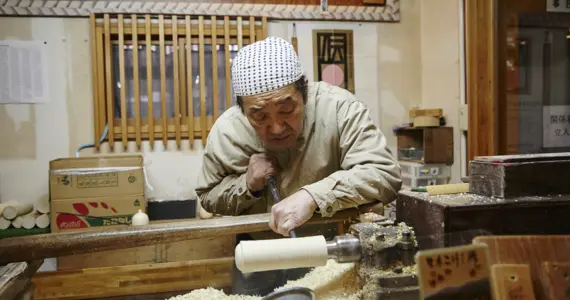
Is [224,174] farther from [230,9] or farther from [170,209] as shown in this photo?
[230,9]

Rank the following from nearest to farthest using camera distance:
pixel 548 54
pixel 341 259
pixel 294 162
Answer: pixel 341 259
pixel 294 162
pixel 548 54

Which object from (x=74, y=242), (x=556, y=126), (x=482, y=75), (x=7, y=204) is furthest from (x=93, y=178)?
(x=556, y=126)

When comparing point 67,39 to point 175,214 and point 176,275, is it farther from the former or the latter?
point 176,275

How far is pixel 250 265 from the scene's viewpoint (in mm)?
815

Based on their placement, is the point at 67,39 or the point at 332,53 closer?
the point at 67,39

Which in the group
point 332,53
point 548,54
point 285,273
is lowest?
point 285,273

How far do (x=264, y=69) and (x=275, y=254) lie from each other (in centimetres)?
76

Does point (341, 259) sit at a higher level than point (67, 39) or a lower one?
lower

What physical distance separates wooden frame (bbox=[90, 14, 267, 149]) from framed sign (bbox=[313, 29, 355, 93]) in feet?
1.82

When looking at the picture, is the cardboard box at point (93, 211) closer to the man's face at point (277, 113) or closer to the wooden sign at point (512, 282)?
the man's face at point (277, 113)

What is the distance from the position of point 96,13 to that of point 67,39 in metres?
0.36

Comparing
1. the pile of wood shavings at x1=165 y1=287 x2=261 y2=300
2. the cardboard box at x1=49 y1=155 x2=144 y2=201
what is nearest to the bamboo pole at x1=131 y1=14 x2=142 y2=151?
the cardboard box at x1=49 y1=155 x2=144 y2=201

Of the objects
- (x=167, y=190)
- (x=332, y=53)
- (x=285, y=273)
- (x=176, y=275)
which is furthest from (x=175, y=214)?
(x=285, y=273)

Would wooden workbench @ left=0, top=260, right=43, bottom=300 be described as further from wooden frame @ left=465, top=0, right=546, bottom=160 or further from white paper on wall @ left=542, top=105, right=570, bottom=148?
white paper on wall @ left=542, top=105, right=570, bottom=148
